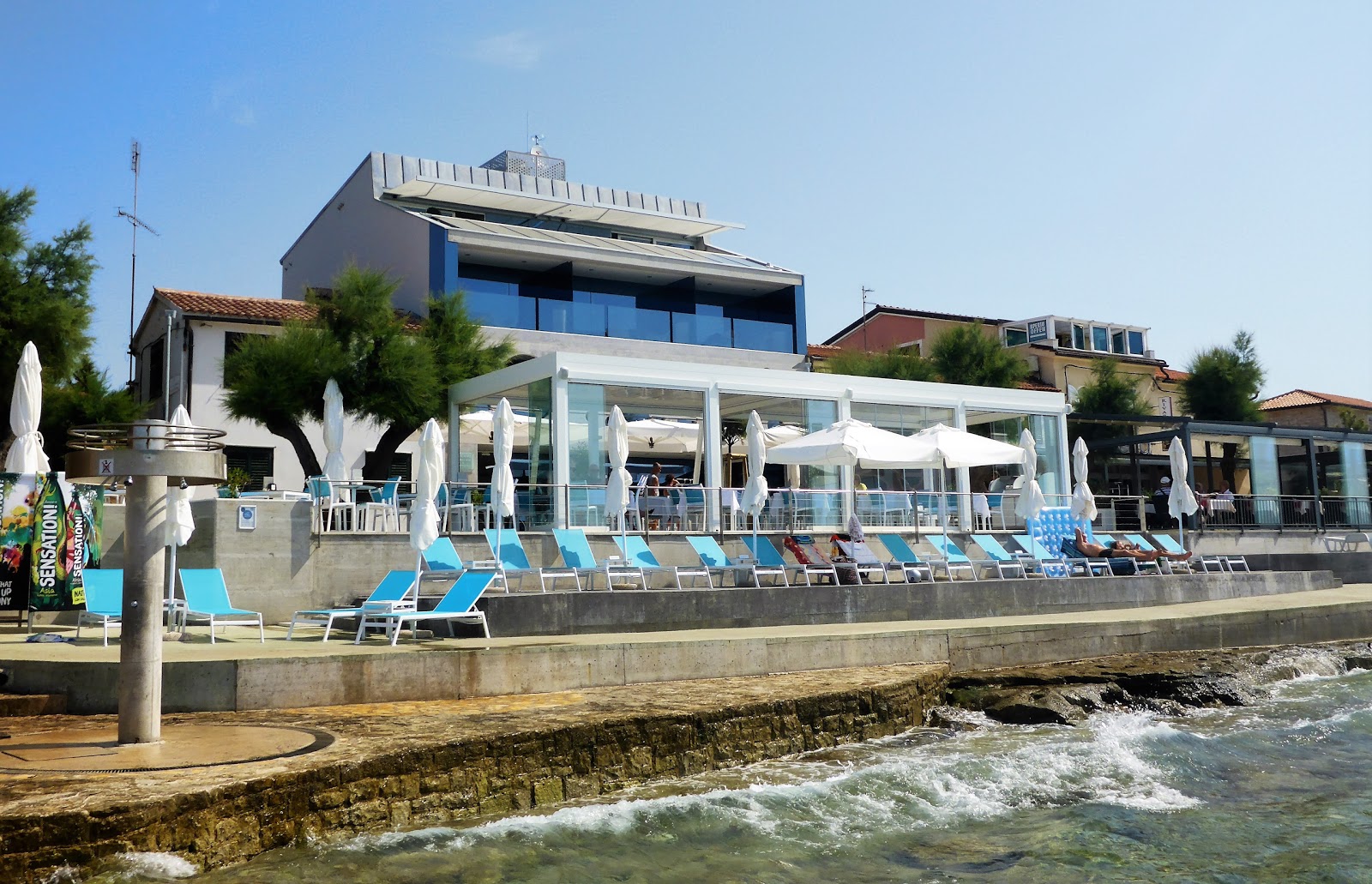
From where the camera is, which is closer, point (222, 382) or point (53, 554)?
point (53, 554)

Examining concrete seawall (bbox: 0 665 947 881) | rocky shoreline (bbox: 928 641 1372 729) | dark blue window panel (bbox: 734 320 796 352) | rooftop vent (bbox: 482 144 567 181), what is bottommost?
rocky shoreline (bbox: 928 641 1372 729)

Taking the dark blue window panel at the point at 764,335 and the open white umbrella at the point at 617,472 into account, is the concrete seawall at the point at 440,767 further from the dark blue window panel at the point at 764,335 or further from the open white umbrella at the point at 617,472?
the dark blue window panel at the point at 764,335

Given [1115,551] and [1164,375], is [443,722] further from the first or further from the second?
[1164,375]

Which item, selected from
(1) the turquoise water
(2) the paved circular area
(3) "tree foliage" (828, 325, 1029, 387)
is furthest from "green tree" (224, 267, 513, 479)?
(3) "tree foliage" (828, 325, 1029, 387)

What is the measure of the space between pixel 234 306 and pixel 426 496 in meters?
18.5

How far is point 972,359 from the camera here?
117ft

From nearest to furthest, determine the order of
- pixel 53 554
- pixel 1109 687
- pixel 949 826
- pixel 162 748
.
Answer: pixel 162 748
pixel 949 826
pixel 53 554
pixel 1109 687

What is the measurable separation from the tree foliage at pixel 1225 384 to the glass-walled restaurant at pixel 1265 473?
3.16 m

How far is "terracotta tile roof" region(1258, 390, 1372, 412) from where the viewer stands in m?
48.3

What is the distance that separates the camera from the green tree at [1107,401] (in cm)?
3862

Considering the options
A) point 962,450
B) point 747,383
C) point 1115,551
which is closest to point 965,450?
point 962,450

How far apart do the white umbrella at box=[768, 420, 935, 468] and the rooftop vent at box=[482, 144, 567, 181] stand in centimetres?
2497

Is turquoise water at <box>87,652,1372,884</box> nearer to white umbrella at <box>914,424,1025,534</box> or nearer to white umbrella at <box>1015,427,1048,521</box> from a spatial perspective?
white umbrella at <box>914,424,1025,534</box>

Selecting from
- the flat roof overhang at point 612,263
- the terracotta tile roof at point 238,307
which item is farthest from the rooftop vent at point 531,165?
the terracotta tile roof at point 238,307
